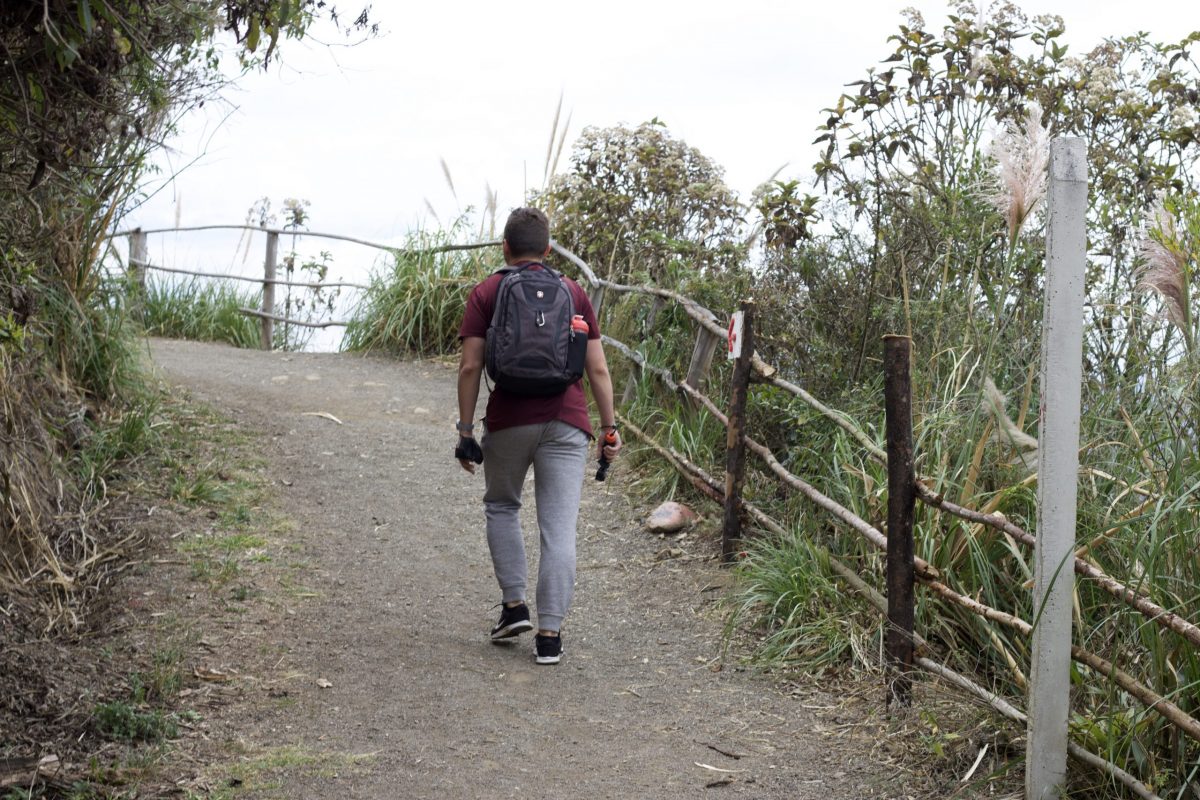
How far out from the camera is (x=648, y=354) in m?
8.58

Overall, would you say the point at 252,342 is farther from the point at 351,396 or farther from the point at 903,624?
the point at 903,624

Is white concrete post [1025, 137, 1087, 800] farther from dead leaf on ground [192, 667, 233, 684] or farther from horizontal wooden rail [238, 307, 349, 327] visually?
horizontal wooden rail [238, 307, 349, 327]

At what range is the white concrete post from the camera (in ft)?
10.7

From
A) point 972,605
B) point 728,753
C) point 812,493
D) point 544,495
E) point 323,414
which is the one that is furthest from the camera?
point 323,414

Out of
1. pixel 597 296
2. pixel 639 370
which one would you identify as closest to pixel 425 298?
pixel 597 296

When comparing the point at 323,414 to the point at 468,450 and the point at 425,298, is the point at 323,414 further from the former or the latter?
the point at 468,450

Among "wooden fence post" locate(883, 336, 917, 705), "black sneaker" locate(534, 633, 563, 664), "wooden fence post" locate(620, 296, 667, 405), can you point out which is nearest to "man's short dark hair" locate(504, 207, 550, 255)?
"wooden fence post" locate(883, 336, 917, 705)

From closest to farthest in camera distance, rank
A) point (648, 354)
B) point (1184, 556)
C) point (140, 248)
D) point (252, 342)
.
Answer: point (1184, 556) → point (648, 354) → point (252, 342) → point (140, 248)

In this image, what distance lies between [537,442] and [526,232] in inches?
32.8

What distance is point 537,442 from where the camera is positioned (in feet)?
16.3

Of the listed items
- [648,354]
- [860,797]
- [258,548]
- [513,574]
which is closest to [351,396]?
[648,354]

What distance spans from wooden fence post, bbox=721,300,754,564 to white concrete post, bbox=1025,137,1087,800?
2944mm

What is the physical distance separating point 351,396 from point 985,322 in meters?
5.98

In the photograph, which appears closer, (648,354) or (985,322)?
(985,322)
